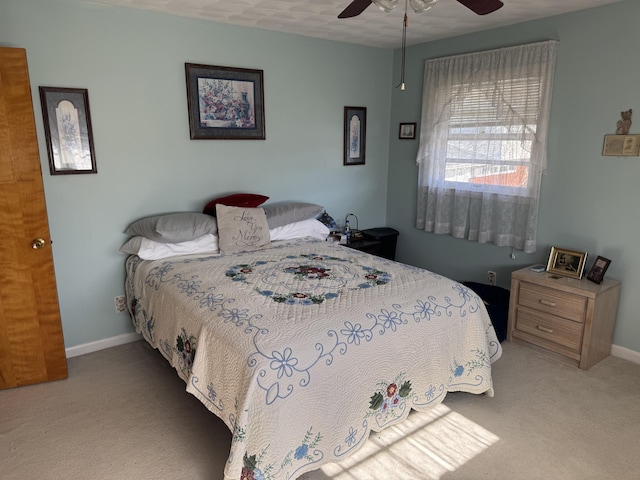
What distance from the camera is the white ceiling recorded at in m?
2.85

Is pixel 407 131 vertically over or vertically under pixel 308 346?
over

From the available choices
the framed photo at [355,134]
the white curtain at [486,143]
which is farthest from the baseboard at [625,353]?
the framed photo at [355,134]

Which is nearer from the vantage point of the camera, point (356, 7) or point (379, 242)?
point (356, 7)

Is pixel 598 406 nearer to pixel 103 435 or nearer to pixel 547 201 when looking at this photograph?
pixel 547 201

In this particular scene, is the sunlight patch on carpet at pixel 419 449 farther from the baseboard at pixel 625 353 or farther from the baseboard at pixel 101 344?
the baseboard at pixel 101 344

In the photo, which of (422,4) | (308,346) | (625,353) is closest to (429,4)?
(422,4)

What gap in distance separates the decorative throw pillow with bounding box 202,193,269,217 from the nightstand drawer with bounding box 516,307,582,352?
2127mm

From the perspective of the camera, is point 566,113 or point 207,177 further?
point 207,177

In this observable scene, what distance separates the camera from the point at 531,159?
10.9 ft

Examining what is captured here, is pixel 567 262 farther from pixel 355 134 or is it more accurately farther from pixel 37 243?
pixel 37 243

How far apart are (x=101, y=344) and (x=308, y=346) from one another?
209 cm

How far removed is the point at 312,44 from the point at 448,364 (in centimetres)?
283

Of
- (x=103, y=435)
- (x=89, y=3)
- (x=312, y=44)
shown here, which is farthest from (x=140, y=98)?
(x=103, y=435)

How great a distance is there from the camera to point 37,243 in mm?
2607
